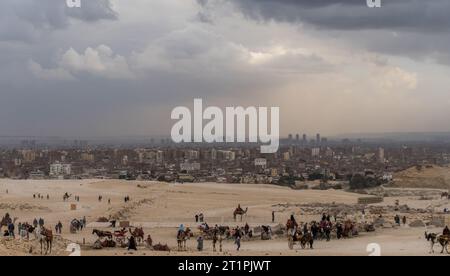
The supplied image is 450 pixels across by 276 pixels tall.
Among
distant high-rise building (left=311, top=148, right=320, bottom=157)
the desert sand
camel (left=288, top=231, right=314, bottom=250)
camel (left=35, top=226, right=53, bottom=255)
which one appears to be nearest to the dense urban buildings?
distant high-rise building (left=311, top=148, right=320, bottom=157)

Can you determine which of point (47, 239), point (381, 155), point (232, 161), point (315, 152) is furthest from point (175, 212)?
point (315, 152)

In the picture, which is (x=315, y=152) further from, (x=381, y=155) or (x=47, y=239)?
(x=47, y=239)

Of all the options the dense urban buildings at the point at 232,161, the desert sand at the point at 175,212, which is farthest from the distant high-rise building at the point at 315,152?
the desert sand at the point at 175,212

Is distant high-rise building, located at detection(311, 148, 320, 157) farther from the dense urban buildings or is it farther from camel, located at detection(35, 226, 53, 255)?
camel, located at detection(35, 226, 53, 255)

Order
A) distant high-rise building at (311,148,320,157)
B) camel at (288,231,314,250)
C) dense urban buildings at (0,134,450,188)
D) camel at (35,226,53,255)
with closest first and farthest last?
camel at (35,226,53,255) < camel at (288,231,314,250) < dense urban buildings at (0,134,450,188) < distant high-rise building at (311,148,320,157)

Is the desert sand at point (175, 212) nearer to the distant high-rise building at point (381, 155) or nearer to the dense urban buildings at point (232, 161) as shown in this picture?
the dense urban buildings at point (232, 161)

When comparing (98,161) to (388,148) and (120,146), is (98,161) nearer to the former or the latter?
(120,146)
